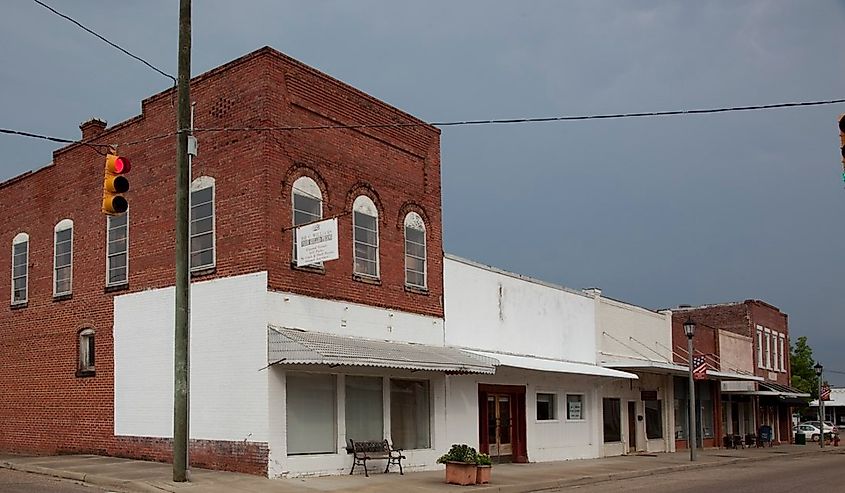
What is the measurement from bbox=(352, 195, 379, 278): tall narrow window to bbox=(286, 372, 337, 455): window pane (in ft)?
9.49

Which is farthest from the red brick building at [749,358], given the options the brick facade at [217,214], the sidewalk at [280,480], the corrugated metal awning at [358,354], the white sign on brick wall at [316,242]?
the white sign on brick wall at [316,242]

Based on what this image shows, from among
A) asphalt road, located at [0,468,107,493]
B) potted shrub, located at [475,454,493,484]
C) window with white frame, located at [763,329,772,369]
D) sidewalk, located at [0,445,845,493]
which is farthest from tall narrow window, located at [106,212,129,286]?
window with white frame, located at [763,329,772,369]

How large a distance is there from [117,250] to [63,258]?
8.09 feet

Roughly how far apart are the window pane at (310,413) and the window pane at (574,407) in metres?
11.8

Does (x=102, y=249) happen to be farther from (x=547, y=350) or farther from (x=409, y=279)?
(x=547, y=350)

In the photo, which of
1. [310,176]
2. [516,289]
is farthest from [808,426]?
[310,176]

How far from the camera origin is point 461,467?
65.6 feet

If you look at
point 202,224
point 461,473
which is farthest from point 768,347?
point 202,224

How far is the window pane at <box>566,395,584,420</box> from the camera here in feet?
101

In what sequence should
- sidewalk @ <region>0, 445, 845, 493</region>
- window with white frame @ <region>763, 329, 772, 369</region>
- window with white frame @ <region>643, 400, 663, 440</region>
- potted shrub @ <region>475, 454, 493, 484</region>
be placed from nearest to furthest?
sidewalk @ <region>0, 445, 845, 493</region> → potted shrub @ <region>475, 454, 493, 484</region> → window with white frame @ <region>643, 400, 663, 440</region> → window with white frame @ <region>763, 329, 772, 369</region>

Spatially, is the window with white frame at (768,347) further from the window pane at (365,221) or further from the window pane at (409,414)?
the window pane at (365,221)

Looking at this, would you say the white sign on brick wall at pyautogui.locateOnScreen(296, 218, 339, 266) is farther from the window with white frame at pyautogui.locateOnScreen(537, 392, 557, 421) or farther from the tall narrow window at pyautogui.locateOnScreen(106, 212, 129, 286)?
the window with white frame at pyautogui.locateOnScreen(537, 392, 557, 421)

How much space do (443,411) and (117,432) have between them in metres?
7.87

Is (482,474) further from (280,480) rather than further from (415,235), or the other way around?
(415,235)
